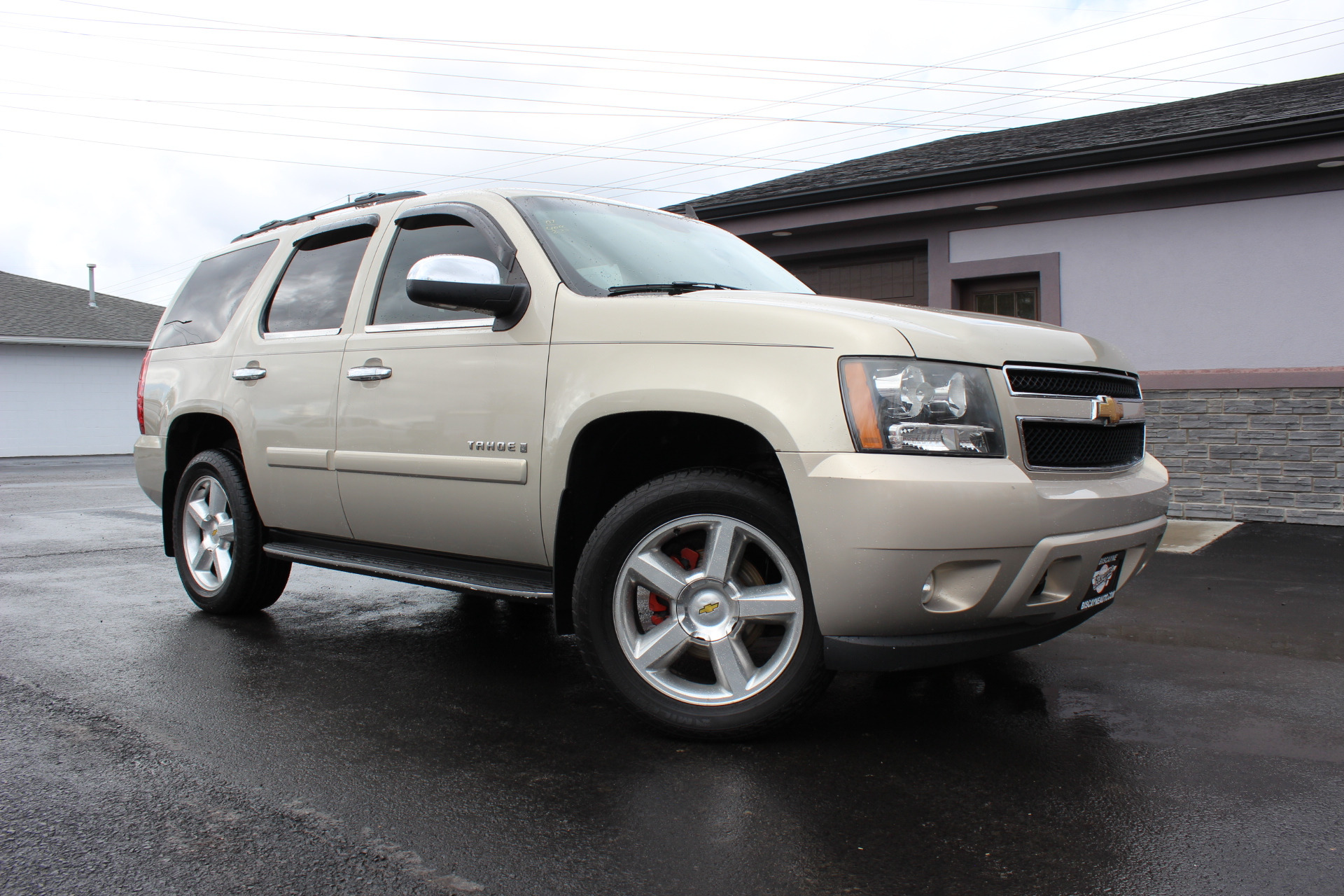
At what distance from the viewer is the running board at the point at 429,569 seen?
3631mm

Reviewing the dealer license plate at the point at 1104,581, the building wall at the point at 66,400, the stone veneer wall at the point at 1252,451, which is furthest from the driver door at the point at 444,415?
the building wall at the point at 66,400

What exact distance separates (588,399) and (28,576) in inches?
203

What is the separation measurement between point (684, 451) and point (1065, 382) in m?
1.32

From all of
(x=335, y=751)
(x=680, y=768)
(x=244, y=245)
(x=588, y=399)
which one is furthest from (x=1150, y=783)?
(x=244, y=245)

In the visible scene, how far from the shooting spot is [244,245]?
5.48 metres

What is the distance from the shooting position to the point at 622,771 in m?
3.03

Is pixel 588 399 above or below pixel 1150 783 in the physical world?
above

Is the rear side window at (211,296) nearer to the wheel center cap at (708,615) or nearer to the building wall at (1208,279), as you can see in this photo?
the wheel center cap at (708,615)

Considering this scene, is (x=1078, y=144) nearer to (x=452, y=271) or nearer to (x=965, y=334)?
(x=965, y=334)

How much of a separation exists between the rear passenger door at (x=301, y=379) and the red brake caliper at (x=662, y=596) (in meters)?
1.63

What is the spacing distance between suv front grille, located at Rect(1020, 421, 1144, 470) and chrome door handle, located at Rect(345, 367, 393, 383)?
2460 millimetres

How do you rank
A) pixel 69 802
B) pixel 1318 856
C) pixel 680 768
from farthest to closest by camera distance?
pixel 680 768, pixel 69 802, pixel 1318 856

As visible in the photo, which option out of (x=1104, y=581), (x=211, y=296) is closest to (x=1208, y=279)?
(x=1104, y=581)

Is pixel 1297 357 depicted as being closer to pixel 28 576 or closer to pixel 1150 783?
pixel 1150 783
